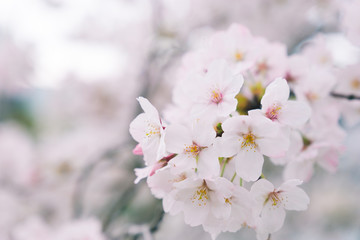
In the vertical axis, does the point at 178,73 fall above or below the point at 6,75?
below

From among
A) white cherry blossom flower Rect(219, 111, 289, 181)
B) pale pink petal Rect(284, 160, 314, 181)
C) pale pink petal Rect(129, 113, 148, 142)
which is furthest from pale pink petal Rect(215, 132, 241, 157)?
pale pink petal Rect(284, 160, 314, 181)

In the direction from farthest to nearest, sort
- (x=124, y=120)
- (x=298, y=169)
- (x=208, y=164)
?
(x=124, y=120) → (x=298, y=169) → (x=208, y=164)

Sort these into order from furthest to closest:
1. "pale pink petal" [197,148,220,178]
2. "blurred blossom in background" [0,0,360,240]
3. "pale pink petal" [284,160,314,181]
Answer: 1. "blurred blossom in background" [0,0,360,240]
2. "pale pink petal" [284,160,314,181]
3. "pale pink petal" [197,148,220,178]

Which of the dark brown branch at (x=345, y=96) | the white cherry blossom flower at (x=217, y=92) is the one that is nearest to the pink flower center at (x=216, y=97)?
the white cherry blossom flower at (x=217, y=92)

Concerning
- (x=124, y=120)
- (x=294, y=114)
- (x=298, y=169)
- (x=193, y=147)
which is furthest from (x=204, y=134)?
(x=124, y=120)

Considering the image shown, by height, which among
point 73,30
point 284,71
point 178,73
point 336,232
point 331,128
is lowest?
point 336,232

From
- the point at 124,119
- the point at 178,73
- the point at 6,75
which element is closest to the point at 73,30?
the point at 6,75

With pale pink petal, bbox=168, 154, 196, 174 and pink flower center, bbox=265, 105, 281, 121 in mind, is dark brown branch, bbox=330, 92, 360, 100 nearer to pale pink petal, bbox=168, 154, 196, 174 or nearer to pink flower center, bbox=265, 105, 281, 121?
pink flower center, bbox=265, 105, 281, 121

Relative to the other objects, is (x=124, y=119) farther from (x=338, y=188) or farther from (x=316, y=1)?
(x=338, y=188)

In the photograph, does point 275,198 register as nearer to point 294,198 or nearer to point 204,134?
point 294,198
